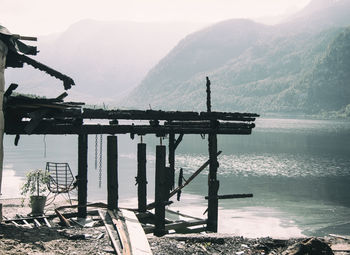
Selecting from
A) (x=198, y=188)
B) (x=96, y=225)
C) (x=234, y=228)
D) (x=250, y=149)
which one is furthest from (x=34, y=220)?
(x=250, y=149)

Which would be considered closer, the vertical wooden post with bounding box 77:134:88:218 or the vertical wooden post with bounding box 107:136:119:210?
the vertical wooden post with bounding box 107:136:119:210

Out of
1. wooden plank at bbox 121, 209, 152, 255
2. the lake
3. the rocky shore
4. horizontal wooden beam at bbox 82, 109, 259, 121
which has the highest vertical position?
horizontal wooden beam at bbox 82, 109, 259, 121

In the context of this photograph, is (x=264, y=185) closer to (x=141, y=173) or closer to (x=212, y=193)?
(x=212, y=193)

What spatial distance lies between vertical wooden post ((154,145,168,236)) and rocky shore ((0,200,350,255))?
5.62 ft

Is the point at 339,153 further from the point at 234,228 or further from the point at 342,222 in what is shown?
the point at 234,228

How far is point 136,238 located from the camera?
9.63 meters

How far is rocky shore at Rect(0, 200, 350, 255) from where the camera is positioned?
30.8 feet

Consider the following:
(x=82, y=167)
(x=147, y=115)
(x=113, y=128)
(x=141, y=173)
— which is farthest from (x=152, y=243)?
(x=82, y=167)

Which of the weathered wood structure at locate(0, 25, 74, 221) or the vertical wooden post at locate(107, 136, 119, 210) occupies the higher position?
the weathered wood structure at locate(0, 25, 74, 221)

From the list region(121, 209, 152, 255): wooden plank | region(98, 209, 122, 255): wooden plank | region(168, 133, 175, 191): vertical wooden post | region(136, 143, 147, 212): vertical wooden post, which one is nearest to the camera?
region(121, 209, 152, 255): wooden plank

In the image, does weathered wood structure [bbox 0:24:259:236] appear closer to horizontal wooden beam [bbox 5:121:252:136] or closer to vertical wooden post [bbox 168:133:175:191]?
horizontal wooden beam [bbox 5:121:252:136]

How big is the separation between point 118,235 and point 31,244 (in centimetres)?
187

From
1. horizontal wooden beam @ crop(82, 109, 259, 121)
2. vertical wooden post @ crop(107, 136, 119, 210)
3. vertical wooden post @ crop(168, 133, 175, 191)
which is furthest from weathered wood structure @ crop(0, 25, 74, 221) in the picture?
vertical wooden post @ crop(168, 133, 175, 191)

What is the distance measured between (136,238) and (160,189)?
14.2 ft
